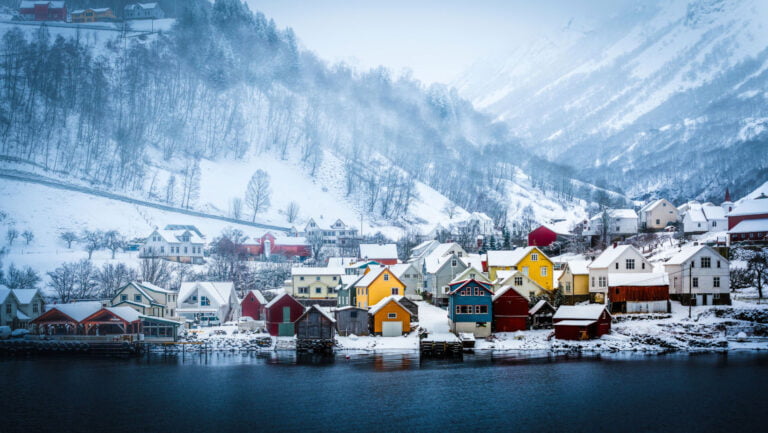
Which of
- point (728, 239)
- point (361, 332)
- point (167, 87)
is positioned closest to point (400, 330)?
point (361, 332)

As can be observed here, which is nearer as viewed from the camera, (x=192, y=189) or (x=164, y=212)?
(x=164, y=212)

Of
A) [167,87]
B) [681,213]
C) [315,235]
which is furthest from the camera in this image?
[167,87]

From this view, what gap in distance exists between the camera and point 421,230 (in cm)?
13000

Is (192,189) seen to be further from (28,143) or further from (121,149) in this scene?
(28,143)

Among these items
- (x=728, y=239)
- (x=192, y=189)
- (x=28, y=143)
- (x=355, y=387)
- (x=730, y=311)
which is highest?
(x=28, y=143)

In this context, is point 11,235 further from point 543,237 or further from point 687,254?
point 687,254

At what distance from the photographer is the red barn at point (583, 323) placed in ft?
185

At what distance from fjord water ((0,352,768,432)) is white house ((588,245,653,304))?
13919 millimetres

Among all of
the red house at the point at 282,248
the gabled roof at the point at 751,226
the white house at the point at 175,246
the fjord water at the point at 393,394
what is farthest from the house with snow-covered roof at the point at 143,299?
the gabled roof at the point at 751,226

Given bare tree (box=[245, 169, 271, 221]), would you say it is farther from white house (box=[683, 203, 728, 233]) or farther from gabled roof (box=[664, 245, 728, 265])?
gabled roof (box=[664, 245, 728, 265])

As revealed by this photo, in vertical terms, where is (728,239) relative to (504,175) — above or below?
below

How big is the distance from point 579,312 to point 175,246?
6017cm

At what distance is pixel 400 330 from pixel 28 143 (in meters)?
98.9

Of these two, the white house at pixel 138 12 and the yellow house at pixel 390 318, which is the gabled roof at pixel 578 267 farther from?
the white house at pixel 138 12
